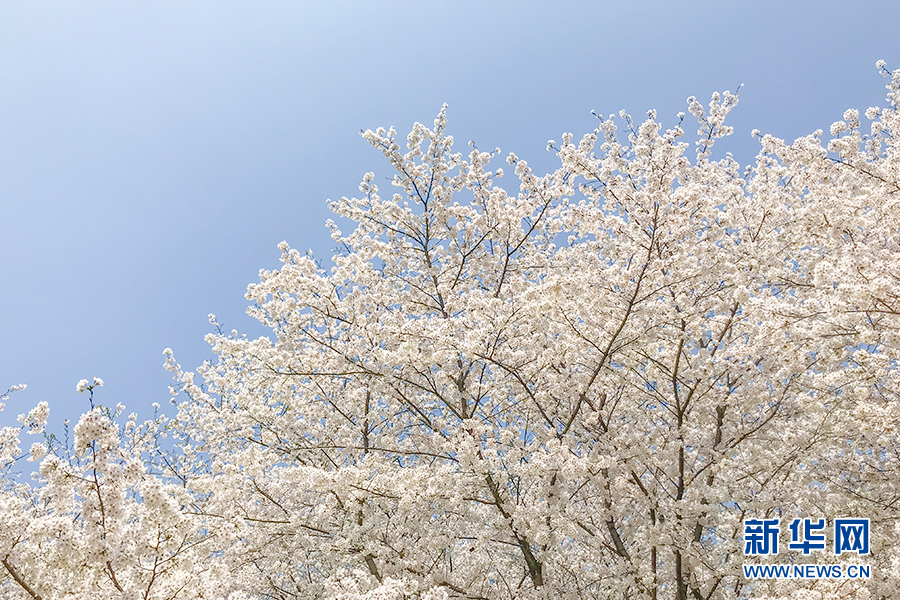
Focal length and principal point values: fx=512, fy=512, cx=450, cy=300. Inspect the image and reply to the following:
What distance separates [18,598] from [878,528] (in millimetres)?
9112

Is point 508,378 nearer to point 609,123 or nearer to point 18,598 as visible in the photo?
point 609,123

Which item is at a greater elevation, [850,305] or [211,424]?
[850,305]

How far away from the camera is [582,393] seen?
7410mm

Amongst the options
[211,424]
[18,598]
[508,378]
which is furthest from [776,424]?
[211,424]

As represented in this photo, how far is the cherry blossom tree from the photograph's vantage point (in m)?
6.34

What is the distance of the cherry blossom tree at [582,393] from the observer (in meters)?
6.34

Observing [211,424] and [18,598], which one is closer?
[18,598]

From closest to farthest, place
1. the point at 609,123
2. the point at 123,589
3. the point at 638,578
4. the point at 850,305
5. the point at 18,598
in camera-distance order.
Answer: the point at 123,589 < the point at 18,598 < the point at 850,305 < the point at 638,578 < the point at 609,123

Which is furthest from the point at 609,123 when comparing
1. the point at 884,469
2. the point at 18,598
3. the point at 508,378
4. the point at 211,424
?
the point at 18,598

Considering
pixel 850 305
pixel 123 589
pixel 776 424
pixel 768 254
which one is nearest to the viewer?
pixel 123 589

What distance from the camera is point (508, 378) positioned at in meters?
8.21

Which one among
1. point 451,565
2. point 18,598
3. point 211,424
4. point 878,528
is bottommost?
point 18,598

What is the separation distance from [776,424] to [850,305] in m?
2.44

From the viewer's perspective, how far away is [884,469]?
7.11 metres
